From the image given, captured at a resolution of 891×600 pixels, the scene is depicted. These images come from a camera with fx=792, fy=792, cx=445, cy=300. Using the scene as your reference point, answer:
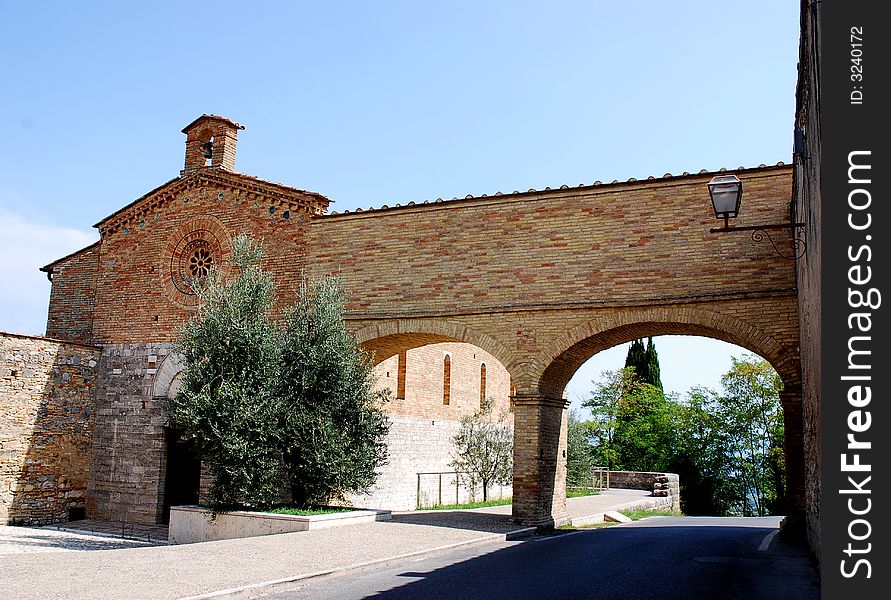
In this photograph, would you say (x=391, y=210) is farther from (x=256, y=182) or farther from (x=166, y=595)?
(x=166, y=595)

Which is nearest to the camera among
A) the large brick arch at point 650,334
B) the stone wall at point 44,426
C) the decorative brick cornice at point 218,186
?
the large brick arch at point 650,334

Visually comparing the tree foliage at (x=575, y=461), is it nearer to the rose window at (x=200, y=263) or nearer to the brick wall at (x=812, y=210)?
the rose window at (x=200, y=263)

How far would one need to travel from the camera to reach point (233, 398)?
1387cm

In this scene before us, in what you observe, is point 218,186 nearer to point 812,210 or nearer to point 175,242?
point 175,242

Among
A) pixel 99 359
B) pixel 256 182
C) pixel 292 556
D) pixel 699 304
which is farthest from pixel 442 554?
pixel 99 359

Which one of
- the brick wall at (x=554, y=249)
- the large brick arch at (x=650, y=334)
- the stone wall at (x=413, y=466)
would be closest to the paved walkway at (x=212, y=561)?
the large brick arch at (x=650, y=334)

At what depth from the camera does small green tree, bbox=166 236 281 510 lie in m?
13.7

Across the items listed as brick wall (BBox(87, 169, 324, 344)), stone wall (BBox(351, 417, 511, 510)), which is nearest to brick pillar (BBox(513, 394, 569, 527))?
stone wall (BBox(351, 417, 511, 510))

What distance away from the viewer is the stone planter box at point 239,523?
12.8 m

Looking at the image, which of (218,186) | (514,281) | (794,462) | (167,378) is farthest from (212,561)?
(218,186)

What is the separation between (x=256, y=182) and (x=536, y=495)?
9.39 m

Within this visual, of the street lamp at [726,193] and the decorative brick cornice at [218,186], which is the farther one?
the decorative brick cornice at [218,186]

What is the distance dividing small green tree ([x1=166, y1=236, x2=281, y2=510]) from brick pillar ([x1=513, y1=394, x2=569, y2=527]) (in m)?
4.49

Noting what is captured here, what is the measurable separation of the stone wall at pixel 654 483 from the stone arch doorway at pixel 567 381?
12429mm
